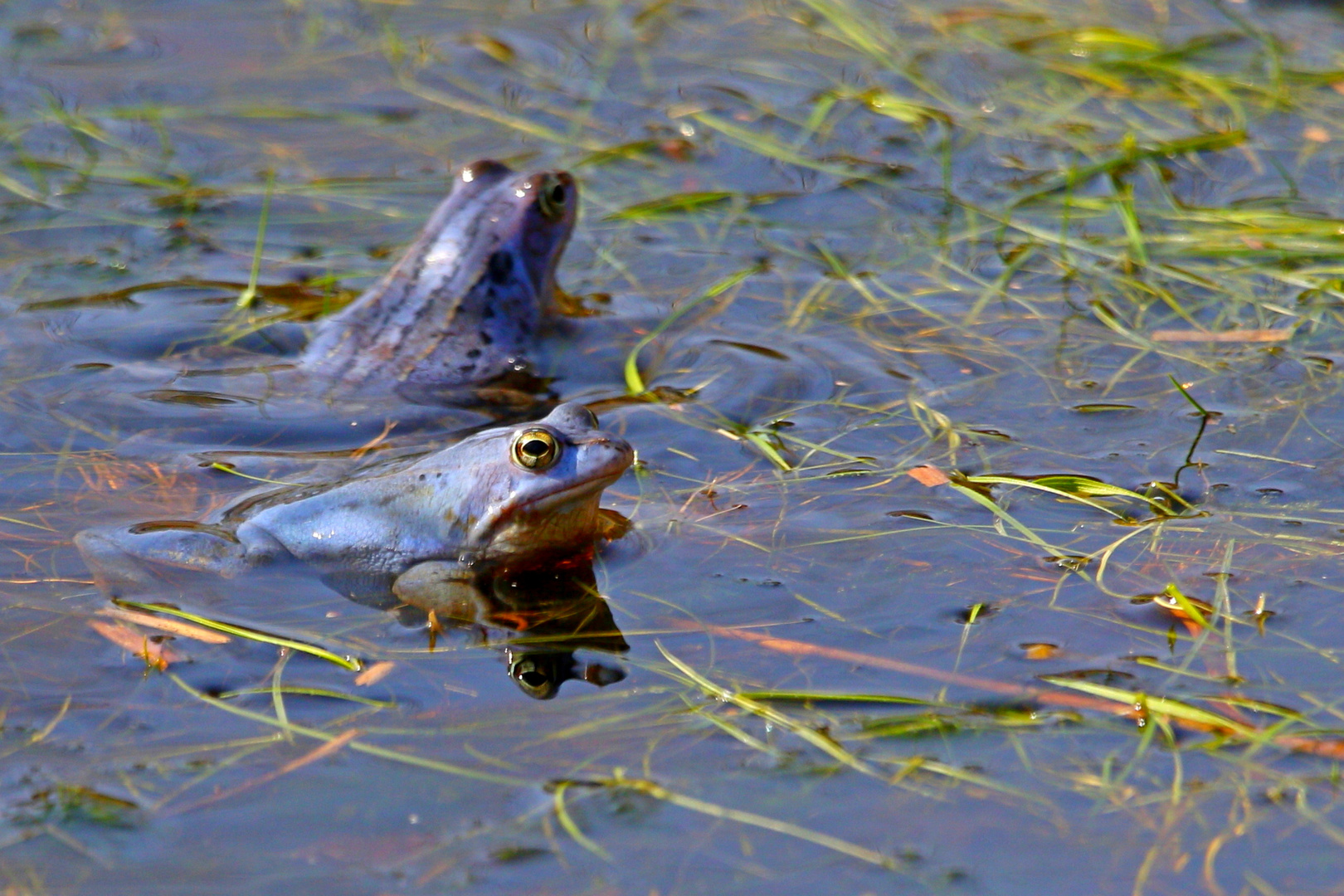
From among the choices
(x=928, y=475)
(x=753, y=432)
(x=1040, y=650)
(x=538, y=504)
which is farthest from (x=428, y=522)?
(x=1040, y=650)

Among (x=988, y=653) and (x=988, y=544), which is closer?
(x=988, y=653)

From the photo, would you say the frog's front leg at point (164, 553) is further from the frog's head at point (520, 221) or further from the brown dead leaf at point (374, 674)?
the frog's head at point (520, 221)

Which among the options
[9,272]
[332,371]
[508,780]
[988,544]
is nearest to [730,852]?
[508,780]

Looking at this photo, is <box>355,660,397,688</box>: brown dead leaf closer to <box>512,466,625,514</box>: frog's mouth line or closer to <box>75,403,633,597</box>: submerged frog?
<box>75,403,633,597</box>: submerged frog

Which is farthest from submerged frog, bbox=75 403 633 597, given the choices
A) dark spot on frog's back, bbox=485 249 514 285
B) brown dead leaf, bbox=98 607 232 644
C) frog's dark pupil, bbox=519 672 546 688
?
dark spot on frog's back, bbox=485 249 514 285

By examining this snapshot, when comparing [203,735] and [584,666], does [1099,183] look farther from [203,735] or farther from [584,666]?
[203,735]

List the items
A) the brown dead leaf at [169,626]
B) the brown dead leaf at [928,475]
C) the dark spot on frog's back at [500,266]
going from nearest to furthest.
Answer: the brown dead leaf at [169,626] < the brown dead leaf at [928,475] < the dark spot on frog's back at [500,266]

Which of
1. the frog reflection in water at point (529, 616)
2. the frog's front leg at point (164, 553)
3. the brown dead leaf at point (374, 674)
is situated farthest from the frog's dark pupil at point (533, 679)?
the frog's front leg at point (164, 553)
